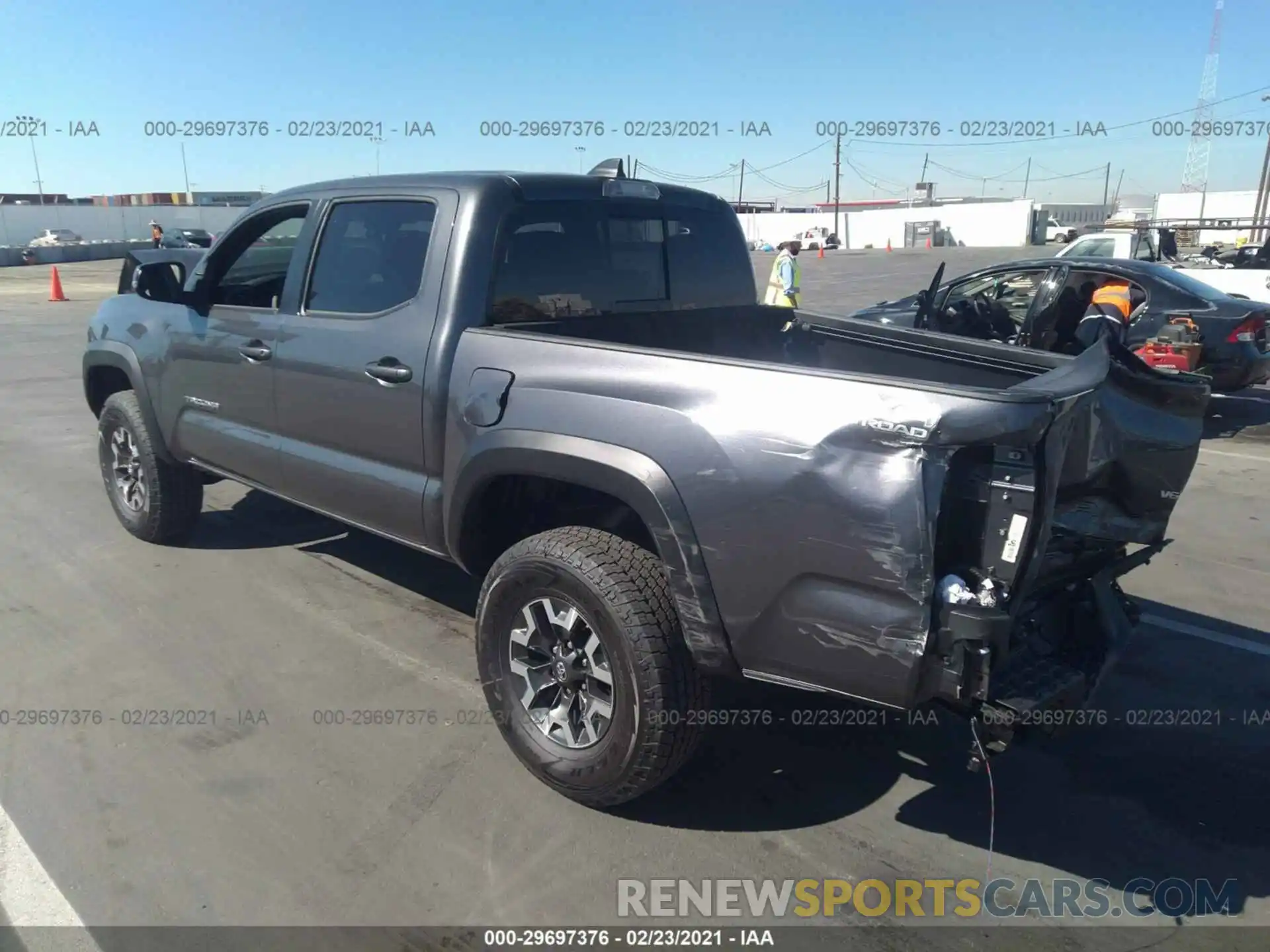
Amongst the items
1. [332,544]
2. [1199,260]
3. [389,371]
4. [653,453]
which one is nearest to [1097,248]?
[1199,260]

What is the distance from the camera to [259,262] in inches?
195

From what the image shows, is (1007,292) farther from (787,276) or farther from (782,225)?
(782,225)

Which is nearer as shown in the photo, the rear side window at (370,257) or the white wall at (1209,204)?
the rear side window at (370,257)

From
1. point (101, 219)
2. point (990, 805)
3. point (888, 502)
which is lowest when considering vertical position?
point (990, 805)

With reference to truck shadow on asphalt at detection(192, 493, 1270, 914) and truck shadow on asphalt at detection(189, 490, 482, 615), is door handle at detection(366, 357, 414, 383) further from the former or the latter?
truck shadow on asphalt at detection(192, 493, 1270, 914)

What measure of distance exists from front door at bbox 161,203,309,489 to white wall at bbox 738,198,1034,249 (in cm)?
5591

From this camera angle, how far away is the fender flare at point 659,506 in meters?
2.80

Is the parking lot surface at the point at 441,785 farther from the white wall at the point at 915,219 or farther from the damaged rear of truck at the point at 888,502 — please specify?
the white wall at the point at 915,219

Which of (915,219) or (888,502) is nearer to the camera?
(888,502)

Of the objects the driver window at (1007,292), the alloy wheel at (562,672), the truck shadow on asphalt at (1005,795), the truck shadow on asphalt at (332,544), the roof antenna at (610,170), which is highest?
the roof antenna at (610,170)

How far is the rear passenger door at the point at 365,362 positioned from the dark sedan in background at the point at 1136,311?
19.1 feet

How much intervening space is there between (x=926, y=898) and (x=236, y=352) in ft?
12.2

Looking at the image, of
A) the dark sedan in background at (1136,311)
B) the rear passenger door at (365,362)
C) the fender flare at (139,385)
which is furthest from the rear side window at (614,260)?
the dark sedan in background at (1136,311)

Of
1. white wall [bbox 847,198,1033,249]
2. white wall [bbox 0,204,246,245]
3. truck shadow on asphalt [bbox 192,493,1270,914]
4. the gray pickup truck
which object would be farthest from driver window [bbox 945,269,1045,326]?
white wall [bbox 0,204,246,245]
